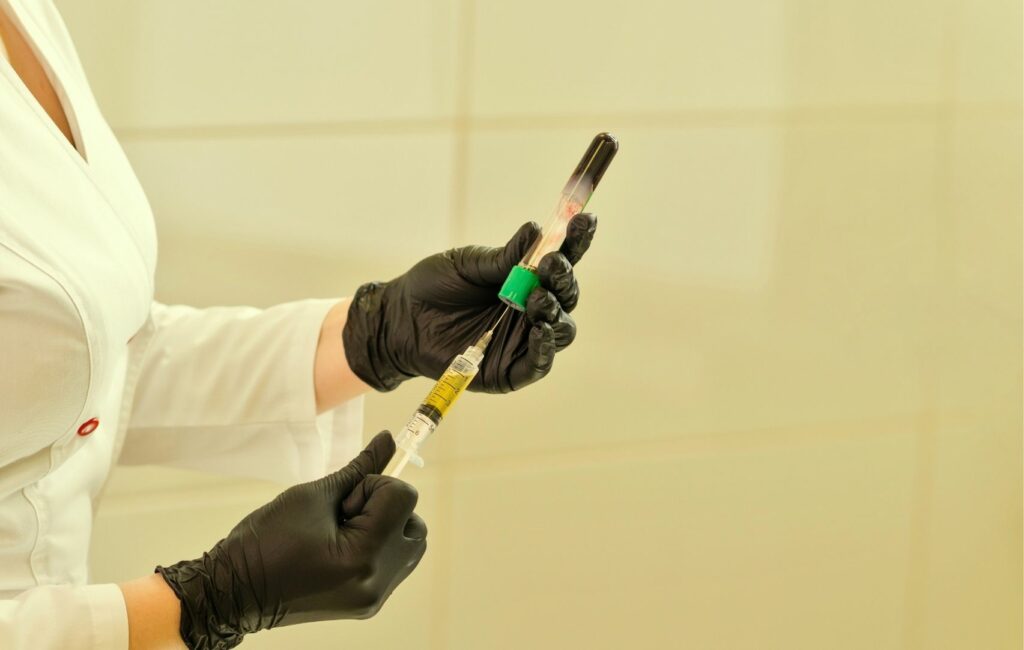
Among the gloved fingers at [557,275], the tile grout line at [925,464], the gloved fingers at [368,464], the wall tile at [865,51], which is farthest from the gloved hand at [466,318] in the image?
the tile grout line at [925,464]

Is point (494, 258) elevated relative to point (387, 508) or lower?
elevated

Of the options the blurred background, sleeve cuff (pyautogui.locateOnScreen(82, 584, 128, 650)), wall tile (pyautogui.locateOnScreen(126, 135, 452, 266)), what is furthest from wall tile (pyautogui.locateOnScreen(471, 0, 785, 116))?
sleeve cuff (pyautogui.locateOnScreen(82, 584, 128, 650))

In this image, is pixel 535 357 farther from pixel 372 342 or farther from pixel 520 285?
pixel 372 342

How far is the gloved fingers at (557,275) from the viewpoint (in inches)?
27.1

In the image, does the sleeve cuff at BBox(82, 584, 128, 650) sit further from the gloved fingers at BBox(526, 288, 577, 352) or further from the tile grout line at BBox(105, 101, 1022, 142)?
the tile grout line at BBox(105, 101, 1022, 142)

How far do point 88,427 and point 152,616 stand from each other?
163 millimetres

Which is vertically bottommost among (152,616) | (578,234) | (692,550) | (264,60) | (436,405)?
(692,550)

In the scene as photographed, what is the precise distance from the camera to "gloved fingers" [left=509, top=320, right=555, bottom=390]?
28.1 inches

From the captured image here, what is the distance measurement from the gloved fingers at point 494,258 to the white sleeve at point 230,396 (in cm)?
18

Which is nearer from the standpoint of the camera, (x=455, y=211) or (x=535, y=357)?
(x=535, y=357)

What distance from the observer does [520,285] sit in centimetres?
71

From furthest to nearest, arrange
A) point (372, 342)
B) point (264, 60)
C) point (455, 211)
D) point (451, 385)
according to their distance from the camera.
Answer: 1. point (455, 211)
2. point (264, 60)
3. point (372, 342)
4. point (451, 385)

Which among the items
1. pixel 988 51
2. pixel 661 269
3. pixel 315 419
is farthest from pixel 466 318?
pixel 988 51

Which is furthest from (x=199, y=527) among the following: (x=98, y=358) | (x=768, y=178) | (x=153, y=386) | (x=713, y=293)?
(x=768, y=178)
